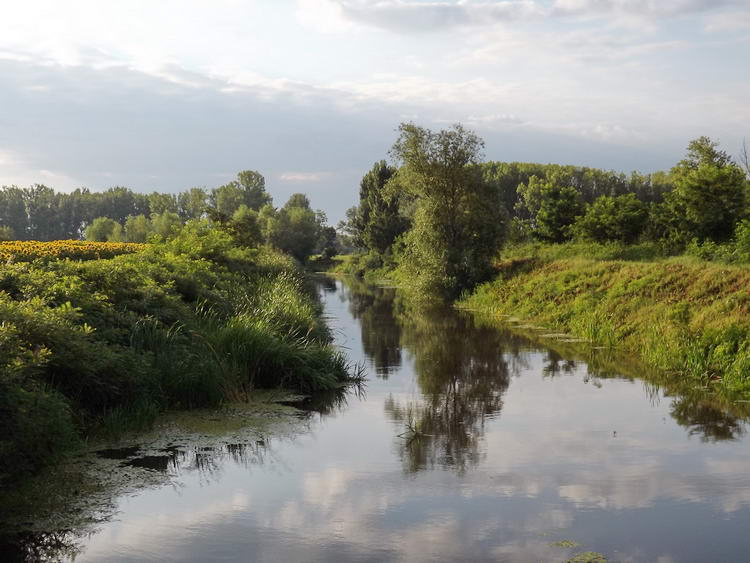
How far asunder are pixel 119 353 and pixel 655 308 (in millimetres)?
14240

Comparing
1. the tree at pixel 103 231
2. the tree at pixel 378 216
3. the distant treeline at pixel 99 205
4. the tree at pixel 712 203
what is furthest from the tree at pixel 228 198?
the tree at pixel 712 203

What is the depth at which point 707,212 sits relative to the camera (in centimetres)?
3291

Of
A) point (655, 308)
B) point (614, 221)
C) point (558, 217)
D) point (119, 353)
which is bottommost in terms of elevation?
point (655, 308)

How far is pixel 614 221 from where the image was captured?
3728cm

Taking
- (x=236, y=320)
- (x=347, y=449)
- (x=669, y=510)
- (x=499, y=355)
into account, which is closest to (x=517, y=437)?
(x=347, y=449)

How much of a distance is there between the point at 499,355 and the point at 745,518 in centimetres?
1143

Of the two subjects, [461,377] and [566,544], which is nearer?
[566,544]

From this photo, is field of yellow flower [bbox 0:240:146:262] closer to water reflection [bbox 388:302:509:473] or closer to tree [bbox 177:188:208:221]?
water reflection [bbox 388:302:509:473]

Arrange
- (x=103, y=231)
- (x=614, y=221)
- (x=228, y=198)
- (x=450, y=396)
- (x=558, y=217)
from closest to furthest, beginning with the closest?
(x=450, y=396) < (x=614, y=221) < (x=558, y=217) < (x=103, y=231) < (x=228, y=198)

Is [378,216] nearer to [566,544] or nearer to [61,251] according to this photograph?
[61,251]

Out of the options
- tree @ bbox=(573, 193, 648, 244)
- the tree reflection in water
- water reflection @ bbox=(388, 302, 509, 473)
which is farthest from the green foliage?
water reflection @ bbox=(388, 302, 509, 473)

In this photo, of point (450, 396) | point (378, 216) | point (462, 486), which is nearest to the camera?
point (462, 486)

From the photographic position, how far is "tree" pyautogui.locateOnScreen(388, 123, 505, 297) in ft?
118

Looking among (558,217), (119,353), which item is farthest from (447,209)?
(119,353)
